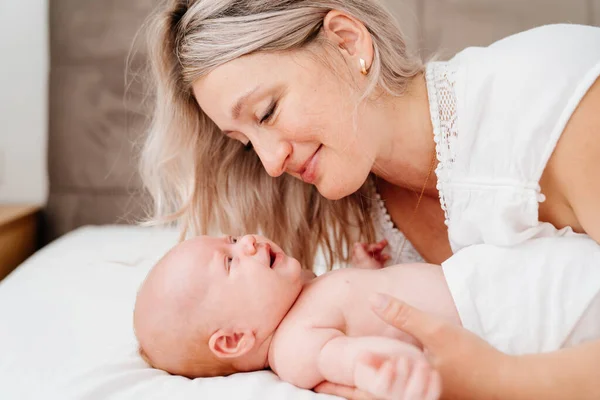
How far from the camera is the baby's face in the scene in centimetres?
95

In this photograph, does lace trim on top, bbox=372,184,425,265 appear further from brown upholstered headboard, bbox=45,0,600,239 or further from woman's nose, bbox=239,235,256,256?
brown upholstered headboard, bbox=45,0,600,239

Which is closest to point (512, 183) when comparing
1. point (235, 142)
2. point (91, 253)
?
point (235, 142)

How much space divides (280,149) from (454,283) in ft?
1.27

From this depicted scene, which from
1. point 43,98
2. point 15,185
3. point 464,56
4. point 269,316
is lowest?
point 15,185

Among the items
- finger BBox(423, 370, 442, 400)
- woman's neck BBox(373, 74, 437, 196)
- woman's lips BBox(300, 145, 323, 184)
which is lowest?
finger BBox(423, 370, 442, 400)

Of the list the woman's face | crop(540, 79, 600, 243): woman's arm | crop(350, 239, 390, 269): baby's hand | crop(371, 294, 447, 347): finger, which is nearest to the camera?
crop(371, 294, 447, 347): finger

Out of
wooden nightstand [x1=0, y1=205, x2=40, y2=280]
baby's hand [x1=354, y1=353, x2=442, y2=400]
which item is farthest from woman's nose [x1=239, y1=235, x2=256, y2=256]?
wooden nightstand [x1=0, y1=205, x2=40, y2=280]

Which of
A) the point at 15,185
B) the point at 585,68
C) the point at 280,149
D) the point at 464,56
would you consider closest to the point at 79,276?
the point at 280,149

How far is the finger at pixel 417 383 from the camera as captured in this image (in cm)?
69

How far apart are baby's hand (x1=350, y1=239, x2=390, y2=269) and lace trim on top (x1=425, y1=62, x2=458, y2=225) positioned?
22 cm

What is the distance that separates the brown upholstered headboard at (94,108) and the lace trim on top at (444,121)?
3.71ft

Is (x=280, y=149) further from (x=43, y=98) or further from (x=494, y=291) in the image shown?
(x=43, y=98)

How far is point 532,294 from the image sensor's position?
2.95 ft

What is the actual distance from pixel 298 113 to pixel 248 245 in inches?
9.7
